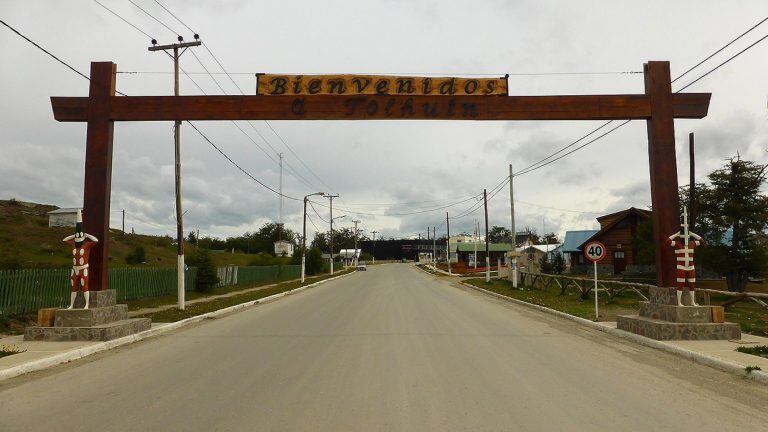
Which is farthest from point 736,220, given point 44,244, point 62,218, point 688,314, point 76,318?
point 62,218

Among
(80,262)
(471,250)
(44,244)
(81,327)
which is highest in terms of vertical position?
(471,250)

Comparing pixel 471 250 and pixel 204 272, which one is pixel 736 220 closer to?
pixel 204 272

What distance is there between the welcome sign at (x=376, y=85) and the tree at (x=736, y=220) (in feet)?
89.7

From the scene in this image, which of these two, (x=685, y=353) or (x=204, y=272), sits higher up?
(x=204, y=272)

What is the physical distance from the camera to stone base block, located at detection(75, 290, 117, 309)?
12.5 metres

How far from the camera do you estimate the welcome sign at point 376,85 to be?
14406mm

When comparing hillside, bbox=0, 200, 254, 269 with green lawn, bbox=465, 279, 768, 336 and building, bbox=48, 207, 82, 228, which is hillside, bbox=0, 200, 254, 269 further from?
green lawn, bbox=465, 279, 768, 336

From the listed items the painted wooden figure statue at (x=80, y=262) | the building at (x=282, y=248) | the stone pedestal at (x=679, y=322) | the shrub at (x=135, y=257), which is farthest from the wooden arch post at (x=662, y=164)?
the building at (x=282, y=248)

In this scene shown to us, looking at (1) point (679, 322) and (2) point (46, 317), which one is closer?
(1) point (679, 322)

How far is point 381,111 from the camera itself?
14344 mm

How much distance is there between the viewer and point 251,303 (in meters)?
24.6

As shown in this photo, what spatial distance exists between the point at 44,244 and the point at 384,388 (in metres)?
46.8

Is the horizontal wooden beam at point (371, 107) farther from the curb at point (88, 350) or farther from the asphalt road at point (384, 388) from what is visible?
the asphalt road at point (384, 388)

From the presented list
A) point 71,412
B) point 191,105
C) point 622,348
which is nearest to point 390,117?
point 191,105
